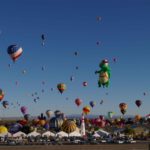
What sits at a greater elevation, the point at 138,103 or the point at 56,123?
the point at 138,103

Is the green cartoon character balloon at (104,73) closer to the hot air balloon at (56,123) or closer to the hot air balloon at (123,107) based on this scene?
the hot air balloon at (123,107)

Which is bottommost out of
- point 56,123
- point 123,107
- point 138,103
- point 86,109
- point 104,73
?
point 56,123

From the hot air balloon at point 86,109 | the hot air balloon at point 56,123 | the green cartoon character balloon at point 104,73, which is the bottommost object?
the hot air balloon at point 56,123

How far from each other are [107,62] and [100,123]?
24.4 metres

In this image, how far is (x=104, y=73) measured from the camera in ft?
226

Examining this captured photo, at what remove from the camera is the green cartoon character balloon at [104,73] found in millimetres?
68562

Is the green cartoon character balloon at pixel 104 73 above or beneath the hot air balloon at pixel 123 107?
above

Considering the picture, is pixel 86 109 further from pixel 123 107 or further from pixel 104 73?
pixel 104 73

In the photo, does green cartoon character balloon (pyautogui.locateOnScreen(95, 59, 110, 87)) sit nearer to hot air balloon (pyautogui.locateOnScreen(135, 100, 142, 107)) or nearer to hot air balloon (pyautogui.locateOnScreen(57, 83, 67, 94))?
hot air balloon (pyautogui.locateOnScreen(57, 83, 67, 94))

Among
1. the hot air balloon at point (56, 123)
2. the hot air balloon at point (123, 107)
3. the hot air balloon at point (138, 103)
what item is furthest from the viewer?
the hot air balloon at point (56, 123)

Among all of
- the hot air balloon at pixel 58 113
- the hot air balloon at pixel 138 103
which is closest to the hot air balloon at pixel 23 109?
the hot air balloon at pixel 58 113

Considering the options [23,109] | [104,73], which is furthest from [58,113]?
[104,73]

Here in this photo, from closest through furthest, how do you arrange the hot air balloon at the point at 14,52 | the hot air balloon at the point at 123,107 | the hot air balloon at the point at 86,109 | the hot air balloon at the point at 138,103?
1. the hot air balloon at the point at 14,52
2. the hot air balloon at the point at 138,103
3. the hot air balloon at the point at 123,107
4. the hot air balloon at the point at 86,109

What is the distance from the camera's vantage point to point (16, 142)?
5962cm
